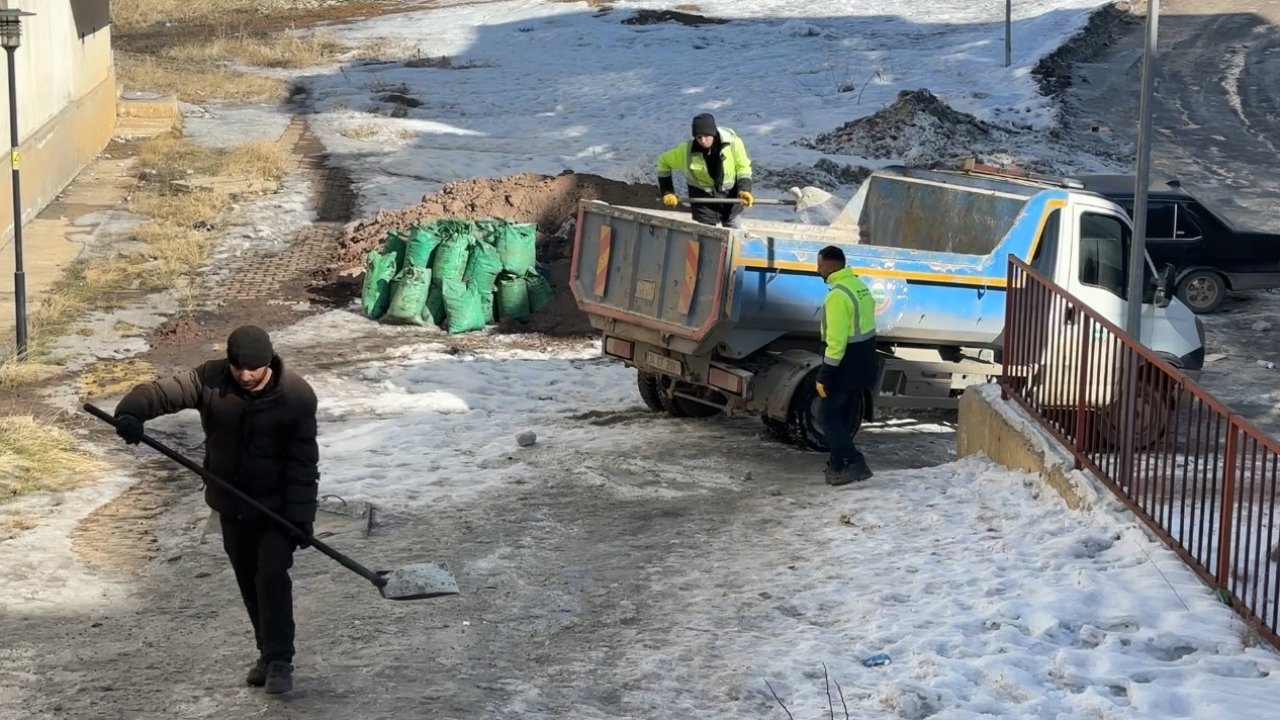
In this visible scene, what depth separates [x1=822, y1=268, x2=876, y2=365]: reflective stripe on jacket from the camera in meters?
10.6

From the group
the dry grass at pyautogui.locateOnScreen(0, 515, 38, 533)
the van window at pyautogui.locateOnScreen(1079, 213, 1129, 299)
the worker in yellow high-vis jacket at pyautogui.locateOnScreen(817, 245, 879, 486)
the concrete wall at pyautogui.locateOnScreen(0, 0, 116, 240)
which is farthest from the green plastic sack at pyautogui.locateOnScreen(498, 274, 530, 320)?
the dry grass at pyautogui.locateOnScreen(0, 515, 38, 533)

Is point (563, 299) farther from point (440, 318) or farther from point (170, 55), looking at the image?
point (170, 55)

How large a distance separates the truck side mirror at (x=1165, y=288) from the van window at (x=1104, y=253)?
48cm

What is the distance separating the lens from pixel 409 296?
16.6 metres

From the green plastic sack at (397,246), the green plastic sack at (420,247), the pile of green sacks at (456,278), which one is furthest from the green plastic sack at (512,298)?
the green plastic sack at (397,246)

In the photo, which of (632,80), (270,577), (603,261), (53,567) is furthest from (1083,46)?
(270,577)

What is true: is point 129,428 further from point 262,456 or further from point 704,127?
point 704,127

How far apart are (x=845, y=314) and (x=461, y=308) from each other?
678cm

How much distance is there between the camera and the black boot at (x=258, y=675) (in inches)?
283

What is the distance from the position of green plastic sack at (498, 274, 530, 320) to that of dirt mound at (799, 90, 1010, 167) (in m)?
12.0

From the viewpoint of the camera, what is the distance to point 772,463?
462 inches

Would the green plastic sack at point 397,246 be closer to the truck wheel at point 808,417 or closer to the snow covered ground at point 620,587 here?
the snow covered ground at point 620,587

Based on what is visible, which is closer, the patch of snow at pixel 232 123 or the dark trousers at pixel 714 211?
the dark trousers at pixel 714 211

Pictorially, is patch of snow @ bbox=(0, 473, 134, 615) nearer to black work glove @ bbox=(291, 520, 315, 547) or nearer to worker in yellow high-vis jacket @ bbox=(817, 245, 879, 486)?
black work glove @ bbox=(291, 520, 315, 547)
